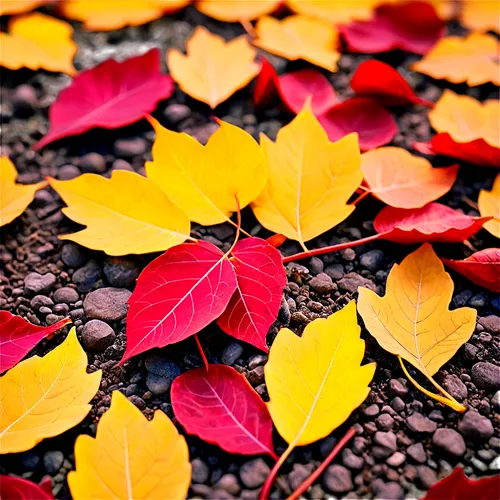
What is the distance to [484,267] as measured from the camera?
61cm

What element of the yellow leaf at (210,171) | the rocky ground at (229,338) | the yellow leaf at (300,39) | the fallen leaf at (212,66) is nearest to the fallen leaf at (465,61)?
the rocky ground at (229,338)

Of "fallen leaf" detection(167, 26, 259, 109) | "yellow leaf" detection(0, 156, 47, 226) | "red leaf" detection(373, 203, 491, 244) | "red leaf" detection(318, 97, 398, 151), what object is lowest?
"yellow leaf" detection(0, 156, 47, 226)

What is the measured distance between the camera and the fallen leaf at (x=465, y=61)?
0.84 m

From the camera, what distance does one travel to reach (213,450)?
1.67 feet

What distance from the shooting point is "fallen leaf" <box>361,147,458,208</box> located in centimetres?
67

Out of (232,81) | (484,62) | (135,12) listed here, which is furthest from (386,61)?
(135,12)

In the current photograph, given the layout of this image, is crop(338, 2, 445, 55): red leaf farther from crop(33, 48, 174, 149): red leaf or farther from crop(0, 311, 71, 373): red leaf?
crop(0, 311, 71, 373): red leaf

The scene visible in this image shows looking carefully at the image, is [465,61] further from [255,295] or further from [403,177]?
[255,295]

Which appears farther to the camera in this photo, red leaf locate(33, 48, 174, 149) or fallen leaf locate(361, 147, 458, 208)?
red leaf locate(33, 48, 174, 149)

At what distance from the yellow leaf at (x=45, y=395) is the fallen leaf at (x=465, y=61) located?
0.62 m

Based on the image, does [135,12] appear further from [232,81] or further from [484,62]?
[484,62]

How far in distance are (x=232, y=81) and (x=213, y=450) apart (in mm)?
500

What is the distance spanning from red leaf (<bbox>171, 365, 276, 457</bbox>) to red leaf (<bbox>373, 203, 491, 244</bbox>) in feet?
0.77

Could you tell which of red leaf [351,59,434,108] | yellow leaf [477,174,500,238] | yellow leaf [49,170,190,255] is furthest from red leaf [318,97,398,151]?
yellow leaf [49,170,190,255]
